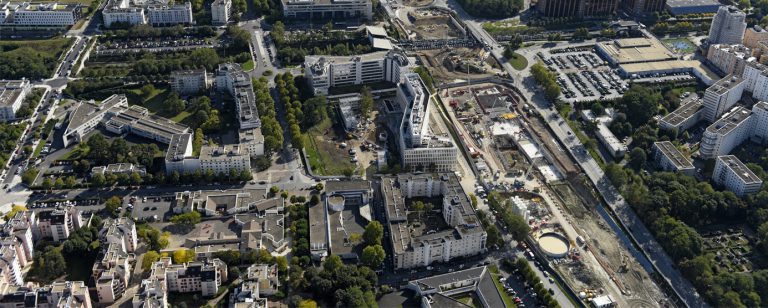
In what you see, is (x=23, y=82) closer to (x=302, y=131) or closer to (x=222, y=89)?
(x=222, y=89)

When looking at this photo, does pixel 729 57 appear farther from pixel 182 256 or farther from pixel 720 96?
pixel 182 256

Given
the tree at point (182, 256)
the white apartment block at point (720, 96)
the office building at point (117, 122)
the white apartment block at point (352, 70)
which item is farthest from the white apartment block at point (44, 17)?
the white apartment block at point (720, 96)

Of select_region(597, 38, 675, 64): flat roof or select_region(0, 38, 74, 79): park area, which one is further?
select_region(597, 38, 675, 64): flat roof

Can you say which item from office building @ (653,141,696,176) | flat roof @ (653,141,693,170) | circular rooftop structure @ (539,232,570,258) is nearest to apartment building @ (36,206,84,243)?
circular rooftop structure @ (539,232,570,258)

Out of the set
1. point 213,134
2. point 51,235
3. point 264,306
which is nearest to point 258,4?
point 213,134

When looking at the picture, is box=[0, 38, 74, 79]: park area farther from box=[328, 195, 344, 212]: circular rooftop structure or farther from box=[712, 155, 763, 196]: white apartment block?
box=[712, 155, 763, 196]: white apartment block

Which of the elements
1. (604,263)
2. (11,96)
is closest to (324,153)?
(604,263)
